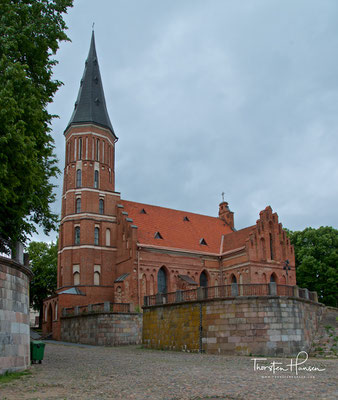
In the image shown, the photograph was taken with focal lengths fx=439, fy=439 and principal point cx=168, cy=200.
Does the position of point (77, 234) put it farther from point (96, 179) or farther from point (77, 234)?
point (96, 179)

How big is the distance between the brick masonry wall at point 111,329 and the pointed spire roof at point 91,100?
21.2 m

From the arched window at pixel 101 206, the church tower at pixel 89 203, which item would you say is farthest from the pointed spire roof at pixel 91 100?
the arched window at pixel 101 206

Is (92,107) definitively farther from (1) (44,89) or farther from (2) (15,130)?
(2) (15,130)

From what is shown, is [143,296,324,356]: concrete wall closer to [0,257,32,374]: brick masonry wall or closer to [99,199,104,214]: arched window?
[0,257,32,374]: brick masonry wall

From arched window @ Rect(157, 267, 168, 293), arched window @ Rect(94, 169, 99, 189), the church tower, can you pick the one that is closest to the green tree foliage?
arched window @ Rect(157, 267, 168, 293)

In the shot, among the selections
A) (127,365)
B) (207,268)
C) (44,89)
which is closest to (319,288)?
(207,268)

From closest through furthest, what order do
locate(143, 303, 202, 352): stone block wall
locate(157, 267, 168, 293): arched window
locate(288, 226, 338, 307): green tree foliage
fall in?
locate(143, 303, 202, 352): stone block wall, locate(157, 267, 168, 293): arched window, locate(288, 226, 338, 307): green tree foliage

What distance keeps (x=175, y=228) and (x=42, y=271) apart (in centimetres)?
1841

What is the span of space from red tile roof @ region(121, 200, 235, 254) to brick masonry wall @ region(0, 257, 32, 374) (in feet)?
85.4

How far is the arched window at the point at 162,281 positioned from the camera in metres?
41.2

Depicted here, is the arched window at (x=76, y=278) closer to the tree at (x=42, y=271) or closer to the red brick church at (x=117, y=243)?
the red brick church at (x=117, y=243)

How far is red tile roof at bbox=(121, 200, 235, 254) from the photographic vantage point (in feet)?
142

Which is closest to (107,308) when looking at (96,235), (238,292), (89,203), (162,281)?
(238,292)

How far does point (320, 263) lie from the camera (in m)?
48.8
